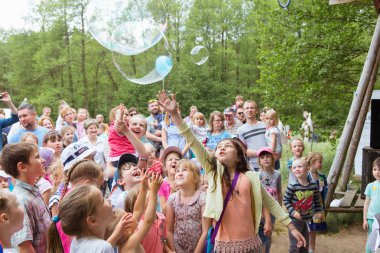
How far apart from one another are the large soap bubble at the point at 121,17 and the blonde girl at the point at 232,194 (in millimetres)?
1916

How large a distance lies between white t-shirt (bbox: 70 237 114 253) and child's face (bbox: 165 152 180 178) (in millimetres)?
2038

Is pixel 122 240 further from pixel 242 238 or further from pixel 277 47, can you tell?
pixel 277 47

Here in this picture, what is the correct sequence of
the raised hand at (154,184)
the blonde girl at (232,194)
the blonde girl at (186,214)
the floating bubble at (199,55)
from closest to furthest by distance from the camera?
the raised hand at (154,184) < the blonde girl at (232,194) < the blonde girl at (186,214) < the floating bubble at (199,55)

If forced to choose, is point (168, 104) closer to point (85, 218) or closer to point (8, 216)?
point (85, 218)

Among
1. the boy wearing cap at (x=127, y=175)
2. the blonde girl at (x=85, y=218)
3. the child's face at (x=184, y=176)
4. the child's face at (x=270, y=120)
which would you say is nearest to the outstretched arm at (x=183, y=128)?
the child's face at (x=184, y=176)

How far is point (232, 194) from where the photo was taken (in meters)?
3.14

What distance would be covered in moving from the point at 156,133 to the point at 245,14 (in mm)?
24547

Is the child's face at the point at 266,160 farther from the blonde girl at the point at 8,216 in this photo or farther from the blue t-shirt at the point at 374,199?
the blonde girl at the point at 8,216

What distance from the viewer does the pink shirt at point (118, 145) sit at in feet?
16.1

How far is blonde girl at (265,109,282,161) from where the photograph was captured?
6.17 metres

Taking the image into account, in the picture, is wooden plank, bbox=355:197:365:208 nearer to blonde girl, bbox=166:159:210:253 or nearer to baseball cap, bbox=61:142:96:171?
blonde girl, bbox=166:159:210:253

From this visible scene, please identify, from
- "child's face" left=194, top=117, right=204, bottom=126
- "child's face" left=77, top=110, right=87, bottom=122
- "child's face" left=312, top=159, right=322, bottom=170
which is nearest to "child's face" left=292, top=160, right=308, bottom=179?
"child's face" left=312, top=159, right=322, bottom=170

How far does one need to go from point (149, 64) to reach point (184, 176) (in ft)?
6.48

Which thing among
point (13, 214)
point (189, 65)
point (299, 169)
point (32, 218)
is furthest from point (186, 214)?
point (189, 65)
